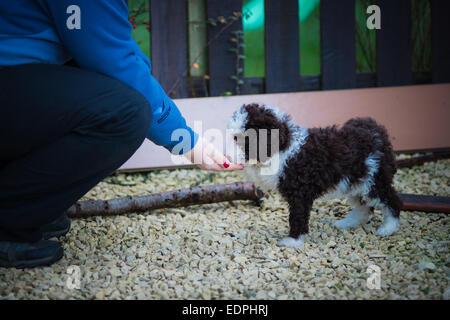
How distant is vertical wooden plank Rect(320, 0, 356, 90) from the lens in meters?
4.08

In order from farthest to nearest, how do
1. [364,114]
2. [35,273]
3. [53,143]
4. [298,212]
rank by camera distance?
1. [364,114]
2. [298,212]
3. [35,273]
4. [53,143]

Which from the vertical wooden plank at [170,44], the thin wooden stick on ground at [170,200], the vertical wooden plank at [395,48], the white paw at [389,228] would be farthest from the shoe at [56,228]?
the vertical wooden plank at [395,48]

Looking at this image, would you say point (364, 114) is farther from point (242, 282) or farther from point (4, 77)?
point (4, 77)

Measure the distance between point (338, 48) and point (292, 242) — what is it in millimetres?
2232

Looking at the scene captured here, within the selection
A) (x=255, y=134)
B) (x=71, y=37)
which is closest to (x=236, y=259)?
(x=255, y=134)

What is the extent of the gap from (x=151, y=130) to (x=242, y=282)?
0.80 meters

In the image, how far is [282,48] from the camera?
4.05 metres

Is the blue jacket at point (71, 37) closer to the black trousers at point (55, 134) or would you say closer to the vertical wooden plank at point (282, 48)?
the black trousers at point (55, 134)

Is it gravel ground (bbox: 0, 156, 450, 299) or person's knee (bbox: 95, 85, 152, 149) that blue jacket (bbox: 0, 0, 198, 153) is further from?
gravel ground (bbox: 0, 156, 450, 299)

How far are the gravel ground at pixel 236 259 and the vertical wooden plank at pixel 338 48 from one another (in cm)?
136

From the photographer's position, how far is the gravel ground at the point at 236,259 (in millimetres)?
2037
